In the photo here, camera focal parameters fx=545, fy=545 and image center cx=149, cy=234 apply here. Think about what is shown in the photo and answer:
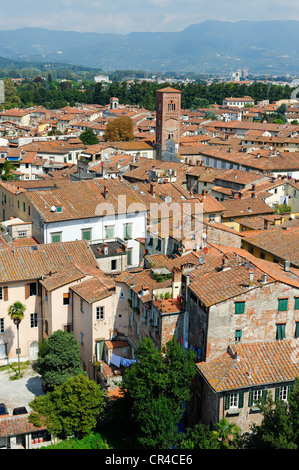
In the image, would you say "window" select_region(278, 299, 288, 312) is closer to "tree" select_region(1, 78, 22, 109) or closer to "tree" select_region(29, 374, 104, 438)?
"tree" select_region(29, 374, 104, 438)

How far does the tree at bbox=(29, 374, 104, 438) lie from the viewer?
23.1m

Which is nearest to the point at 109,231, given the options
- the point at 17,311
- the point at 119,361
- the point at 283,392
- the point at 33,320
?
the point at 33,320

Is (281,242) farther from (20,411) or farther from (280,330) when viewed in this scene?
(20,411)

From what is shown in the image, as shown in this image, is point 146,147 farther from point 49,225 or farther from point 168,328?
point 168,328

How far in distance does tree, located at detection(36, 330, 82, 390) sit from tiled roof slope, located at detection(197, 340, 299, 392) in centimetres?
692

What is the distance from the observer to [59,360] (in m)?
25.7

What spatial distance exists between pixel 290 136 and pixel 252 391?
80.8m

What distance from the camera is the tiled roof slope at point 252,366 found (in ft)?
69.7

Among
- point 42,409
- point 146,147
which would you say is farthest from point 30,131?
point 42,409

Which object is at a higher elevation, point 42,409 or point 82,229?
point 82,229

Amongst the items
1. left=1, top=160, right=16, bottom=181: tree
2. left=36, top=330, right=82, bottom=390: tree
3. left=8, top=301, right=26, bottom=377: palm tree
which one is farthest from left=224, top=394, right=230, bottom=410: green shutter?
left=1, top=160, right=16, bottom=181: tree

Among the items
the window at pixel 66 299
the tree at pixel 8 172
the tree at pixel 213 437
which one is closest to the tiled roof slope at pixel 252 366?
the tree at pixel 213 437

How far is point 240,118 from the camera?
137375mm

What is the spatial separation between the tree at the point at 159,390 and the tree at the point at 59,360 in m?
4.51
